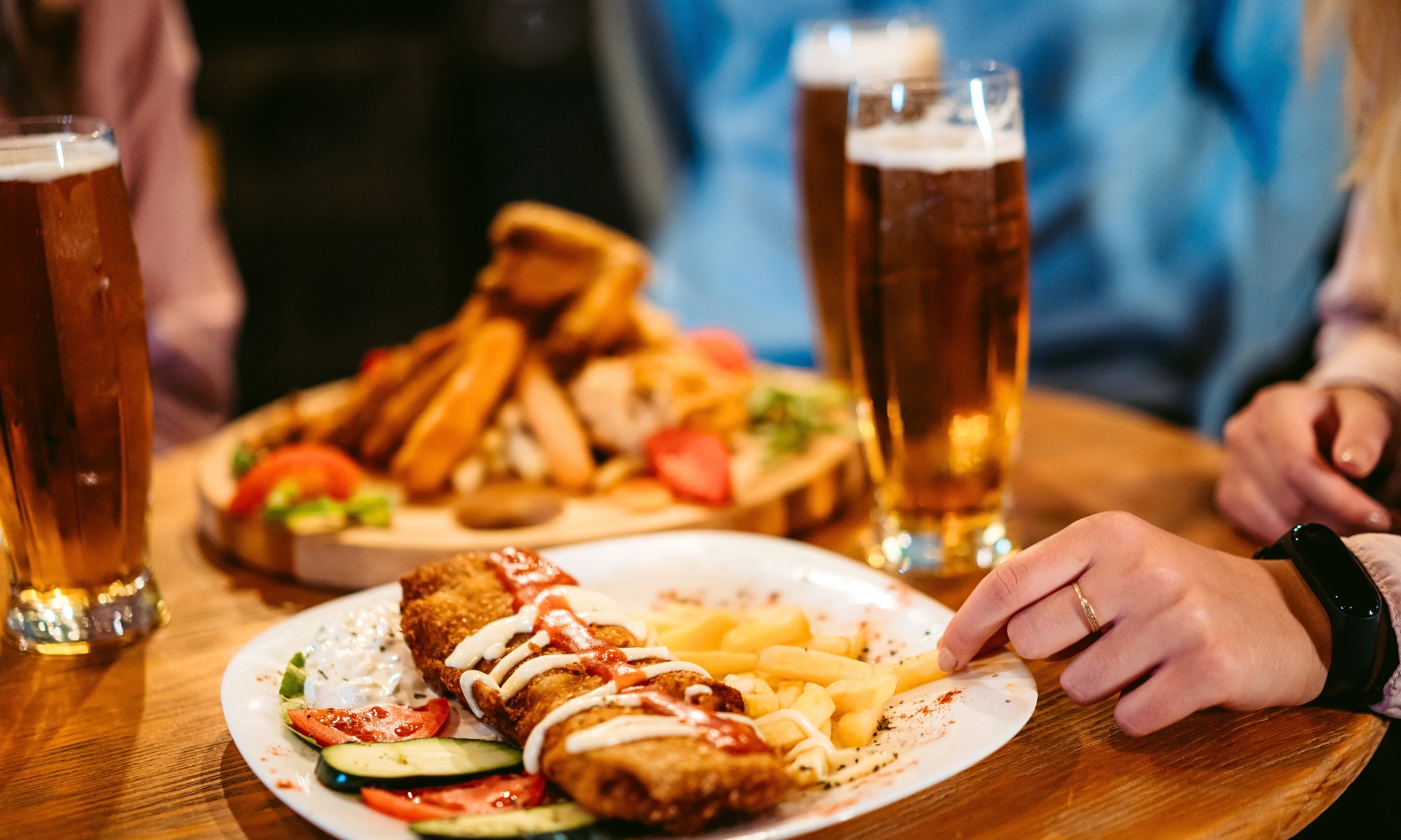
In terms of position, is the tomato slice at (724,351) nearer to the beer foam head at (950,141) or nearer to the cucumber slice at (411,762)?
the beer foam head at (950,141)

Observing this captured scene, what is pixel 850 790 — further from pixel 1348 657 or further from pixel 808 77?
pixel 808 77

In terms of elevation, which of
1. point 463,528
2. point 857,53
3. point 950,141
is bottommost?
point 463,528

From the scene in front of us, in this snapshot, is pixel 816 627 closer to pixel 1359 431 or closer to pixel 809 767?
pixel 809 767

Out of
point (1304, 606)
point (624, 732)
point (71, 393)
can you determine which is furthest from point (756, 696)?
point (71, 393)

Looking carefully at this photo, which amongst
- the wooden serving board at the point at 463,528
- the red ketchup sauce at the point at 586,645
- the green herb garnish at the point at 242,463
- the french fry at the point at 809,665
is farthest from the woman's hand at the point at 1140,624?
the green herb garnish at the point at 242,463

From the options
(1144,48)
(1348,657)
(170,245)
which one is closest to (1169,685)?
(1348,657)

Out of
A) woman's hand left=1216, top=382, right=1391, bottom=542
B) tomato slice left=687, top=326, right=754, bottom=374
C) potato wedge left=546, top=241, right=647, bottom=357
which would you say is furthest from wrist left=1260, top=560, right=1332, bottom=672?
tomato slice left=687, top=326, right=754, bottom=374
